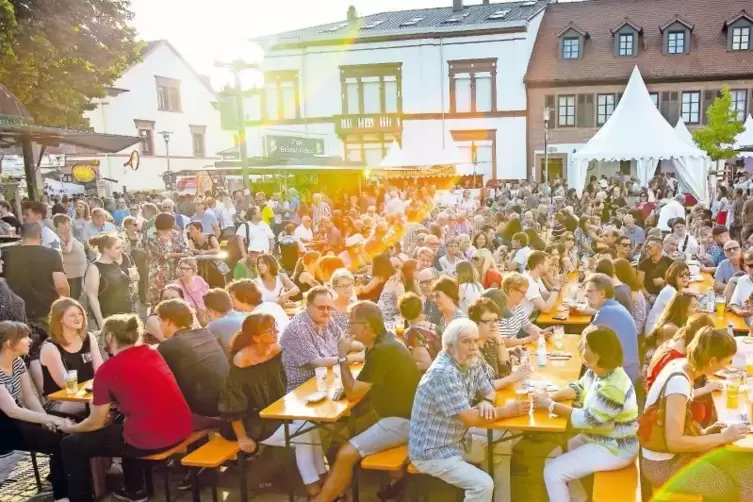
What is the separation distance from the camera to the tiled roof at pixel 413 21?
103ft

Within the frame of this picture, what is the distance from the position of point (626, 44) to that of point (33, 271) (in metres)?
30.5

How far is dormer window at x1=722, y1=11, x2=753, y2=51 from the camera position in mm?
28906

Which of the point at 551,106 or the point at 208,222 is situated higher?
the point at 551,106

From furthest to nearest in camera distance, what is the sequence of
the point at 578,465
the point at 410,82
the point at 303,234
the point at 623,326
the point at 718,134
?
the point at 410,82 → the point at 718,134 → the point at 303,234 → the point at 623,326 → the point at 578,465

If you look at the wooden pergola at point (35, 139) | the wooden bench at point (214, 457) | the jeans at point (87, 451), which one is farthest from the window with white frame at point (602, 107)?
the jeans at point (87, 451)

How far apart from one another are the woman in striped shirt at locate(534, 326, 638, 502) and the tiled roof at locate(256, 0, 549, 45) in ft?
97.1

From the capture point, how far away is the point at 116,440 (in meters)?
4.64

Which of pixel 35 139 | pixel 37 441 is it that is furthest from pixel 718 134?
pixel 37 441

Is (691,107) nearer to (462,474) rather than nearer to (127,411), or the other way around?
(462,474)

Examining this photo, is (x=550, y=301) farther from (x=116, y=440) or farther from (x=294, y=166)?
(x=294, y=166)

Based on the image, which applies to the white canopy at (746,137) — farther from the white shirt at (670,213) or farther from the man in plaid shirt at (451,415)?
the man in plaid shirt at (451,415)

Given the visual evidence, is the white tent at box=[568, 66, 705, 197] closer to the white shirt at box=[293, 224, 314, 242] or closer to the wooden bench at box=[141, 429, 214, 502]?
the white shirt at box=[293, 224, 314, 242]

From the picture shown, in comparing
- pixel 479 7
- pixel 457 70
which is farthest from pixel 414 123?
pixel 479 7

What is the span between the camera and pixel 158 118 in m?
35.1
